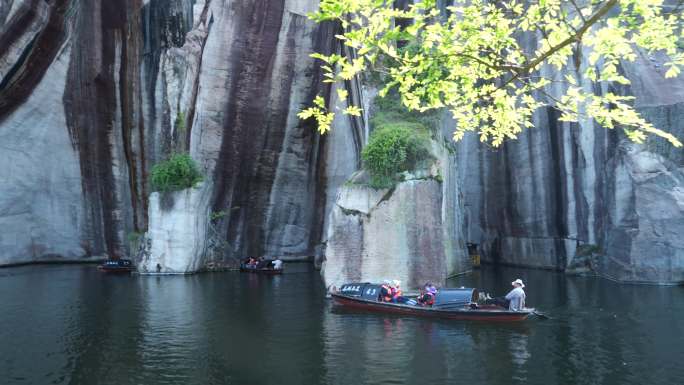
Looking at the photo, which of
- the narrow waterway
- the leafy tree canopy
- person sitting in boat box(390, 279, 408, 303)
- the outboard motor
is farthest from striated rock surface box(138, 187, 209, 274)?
the leafy tree canopy

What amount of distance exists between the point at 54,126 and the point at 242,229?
53.0 feet

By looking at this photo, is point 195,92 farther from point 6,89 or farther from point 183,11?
point 6,89

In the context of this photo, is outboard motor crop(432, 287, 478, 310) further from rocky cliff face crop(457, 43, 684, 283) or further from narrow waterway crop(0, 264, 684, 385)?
rocky cliff face crop(457, 43, 684, 283)

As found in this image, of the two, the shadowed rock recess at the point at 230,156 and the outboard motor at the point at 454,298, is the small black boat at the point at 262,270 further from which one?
the outboard motor at the point at 454,298

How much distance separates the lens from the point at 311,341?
15.7m

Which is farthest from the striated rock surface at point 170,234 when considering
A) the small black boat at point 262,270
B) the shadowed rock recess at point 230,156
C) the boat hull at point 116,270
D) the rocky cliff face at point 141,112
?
the small black boat at point 262,270

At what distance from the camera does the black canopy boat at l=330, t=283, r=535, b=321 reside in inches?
733

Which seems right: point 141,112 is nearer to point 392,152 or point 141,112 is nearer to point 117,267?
point 117,267

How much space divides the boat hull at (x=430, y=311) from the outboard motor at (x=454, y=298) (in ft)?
0.74

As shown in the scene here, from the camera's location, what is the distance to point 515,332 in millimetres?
17172

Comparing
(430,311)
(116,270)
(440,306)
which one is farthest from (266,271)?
(440,306)

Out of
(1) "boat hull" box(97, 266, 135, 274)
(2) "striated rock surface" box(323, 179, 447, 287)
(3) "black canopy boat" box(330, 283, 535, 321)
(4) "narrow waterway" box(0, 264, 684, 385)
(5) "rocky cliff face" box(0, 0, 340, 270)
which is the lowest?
(4) "narrow waterway" box(0, 264, 684, 385)

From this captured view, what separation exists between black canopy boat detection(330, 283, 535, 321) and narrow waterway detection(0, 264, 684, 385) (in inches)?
16.5

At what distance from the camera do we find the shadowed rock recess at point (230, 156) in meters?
32.0
